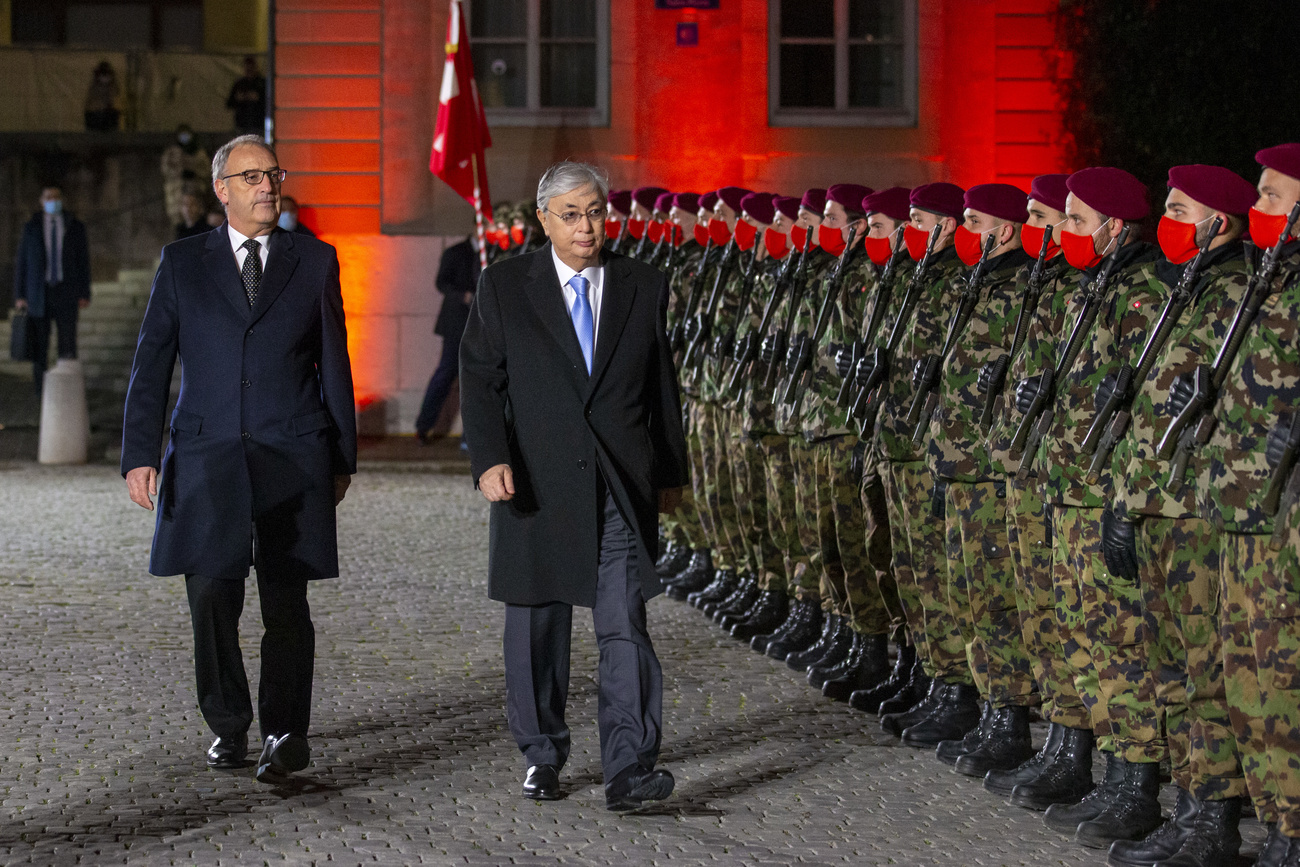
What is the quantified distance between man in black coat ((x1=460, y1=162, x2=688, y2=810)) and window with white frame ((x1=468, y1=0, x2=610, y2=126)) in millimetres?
14333

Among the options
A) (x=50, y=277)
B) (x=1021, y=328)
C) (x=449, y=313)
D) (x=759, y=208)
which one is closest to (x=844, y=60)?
(x=449, y=313)

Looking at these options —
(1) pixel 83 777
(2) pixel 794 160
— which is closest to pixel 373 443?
(2) pixel 794 160

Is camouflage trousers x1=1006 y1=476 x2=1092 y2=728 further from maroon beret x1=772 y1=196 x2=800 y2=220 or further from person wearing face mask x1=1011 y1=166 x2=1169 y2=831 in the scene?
maroon beret x1=772 y1=196 x2=800 y2=220

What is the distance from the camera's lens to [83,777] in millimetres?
6328

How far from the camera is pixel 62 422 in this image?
17109 millimetres

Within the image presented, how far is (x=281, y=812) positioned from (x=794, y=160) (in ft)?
49.0

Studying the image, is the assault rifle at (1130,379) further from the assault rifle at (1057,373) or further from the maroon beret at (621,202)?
the maroon beret at (621,202)

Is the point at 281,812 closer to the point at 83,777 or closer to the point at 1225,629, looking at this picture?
the point at 83,777

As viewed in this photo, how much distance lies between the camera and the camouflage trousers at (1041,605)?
6.31 meters

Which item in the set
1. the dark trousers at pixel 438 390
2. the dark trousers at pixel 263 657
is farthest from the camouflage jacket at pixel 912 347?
the dark trousers at pixel 438 390

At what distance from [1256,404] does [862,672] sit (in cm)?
318

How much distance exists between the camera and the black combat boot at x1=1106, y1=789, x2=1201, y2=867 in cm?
546

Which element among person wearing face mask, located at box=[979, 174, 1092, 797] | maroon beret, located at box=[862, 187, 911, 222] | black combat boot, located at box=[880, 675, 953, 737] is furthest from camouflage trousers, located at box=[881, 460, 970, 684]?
maroon beret, located at box=[862, 187, 911, 222]

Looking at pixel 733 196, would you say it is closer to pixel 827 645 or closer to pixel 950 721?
pixel 827 645
